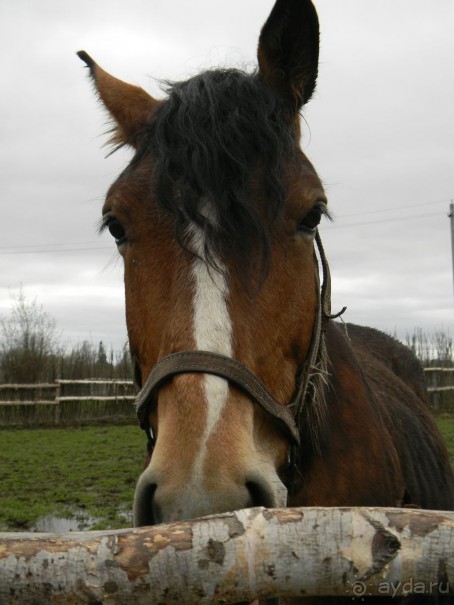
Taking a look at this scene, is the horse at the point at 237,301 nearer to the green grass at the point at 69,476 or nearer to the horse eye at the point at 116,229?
the horse eye at the point at 116,229

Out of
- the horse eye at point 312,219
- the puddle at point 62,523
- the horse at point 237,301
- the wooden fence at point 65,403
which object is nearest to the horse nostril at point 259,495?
the horse at point 237,301

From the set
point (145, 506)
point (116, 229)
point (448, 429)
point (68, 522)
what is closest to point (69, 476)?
point (68, 522)

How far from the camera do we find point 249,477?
1.88 meters

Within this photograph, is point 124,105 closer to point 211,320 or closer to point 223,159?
point 223,159

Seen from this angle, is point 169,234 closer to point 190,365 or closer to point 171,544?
point 190,365

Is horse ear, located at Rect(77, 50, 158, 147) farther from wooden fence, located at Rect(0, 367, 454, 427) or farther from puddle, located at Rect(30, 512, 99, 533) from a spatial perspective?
wooden fence, located at Rect(0, 367, 454, 427)

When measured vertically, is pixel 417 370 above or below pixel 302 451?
above

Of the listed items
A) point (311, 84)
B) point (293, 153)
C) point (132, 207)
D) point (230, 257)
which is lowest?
point (230, 257)

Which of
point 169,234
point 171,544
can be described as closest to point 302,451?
point 169,234

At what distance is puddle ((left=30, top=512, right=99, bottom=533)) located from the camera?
7803 millimetres

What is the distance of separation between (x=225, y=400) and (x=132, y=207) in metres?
1.00

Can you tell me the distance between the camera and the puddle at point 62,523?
780 centimetres

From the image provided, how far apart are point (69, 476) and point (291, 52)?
10165mm

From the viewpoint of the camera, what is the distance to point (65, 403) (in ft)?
77.2
